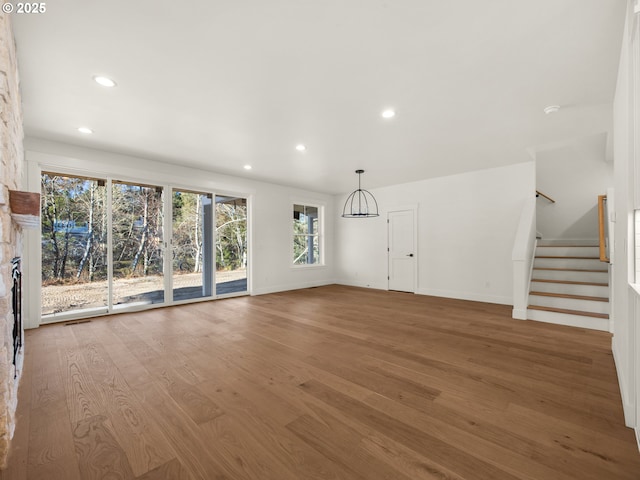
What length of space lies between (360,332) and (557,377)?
6.46ft

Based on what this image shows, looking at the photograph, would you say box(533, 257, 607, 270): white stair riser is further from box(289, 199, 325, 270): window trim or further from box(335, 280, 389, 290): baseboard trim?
box(289, 199, 325, 270): window trim

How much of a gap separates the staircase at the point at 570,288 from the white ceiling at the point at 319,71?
2.21m

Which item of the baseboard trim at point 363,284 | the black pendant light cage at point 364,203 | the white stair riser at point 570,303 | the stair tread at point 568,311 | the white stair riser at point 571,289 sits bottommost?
the baseboard trim at point 363,284

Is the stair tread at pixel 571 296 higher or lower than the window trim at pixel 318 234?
lower

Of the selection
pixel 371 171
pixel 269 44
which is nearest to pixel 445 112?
pixel 269 44

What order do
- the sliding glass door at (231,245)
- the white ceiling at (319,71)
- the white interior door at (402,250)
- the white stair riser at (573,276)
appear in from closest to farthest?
the white ceiling at (319,71) < the white stair riser at (573,276) < the sliding glass door at (231,245) < the white interior door at (402,250)

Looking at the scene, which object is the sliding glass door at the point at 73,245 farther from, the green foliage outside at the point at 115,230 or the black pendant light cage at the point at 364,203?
the black pendant light cage at the point at 364,203

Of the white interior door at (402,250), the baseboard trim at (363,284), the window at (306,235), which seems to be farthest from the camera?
the window at (306,235)

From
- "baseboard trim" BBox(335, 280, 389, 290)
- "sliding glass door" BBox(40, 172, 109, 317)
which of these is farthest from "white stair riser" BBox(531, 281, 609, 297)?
"sliding glass door" BBox(40, 172, 109, 317)

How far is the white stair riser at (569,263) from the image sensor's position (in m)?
4.65

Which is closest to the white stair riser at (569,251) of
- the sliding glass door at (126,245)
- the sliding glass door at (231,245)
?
the sliding glass door at (231,245)

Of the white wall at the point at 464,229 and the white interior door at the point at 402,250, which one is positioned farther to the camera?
the white interior door at the point at 402,250

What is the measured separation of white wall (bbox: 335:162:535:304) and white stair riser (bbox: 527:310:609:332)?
1.12 meters

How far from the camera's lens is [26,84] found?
8.56 ft
